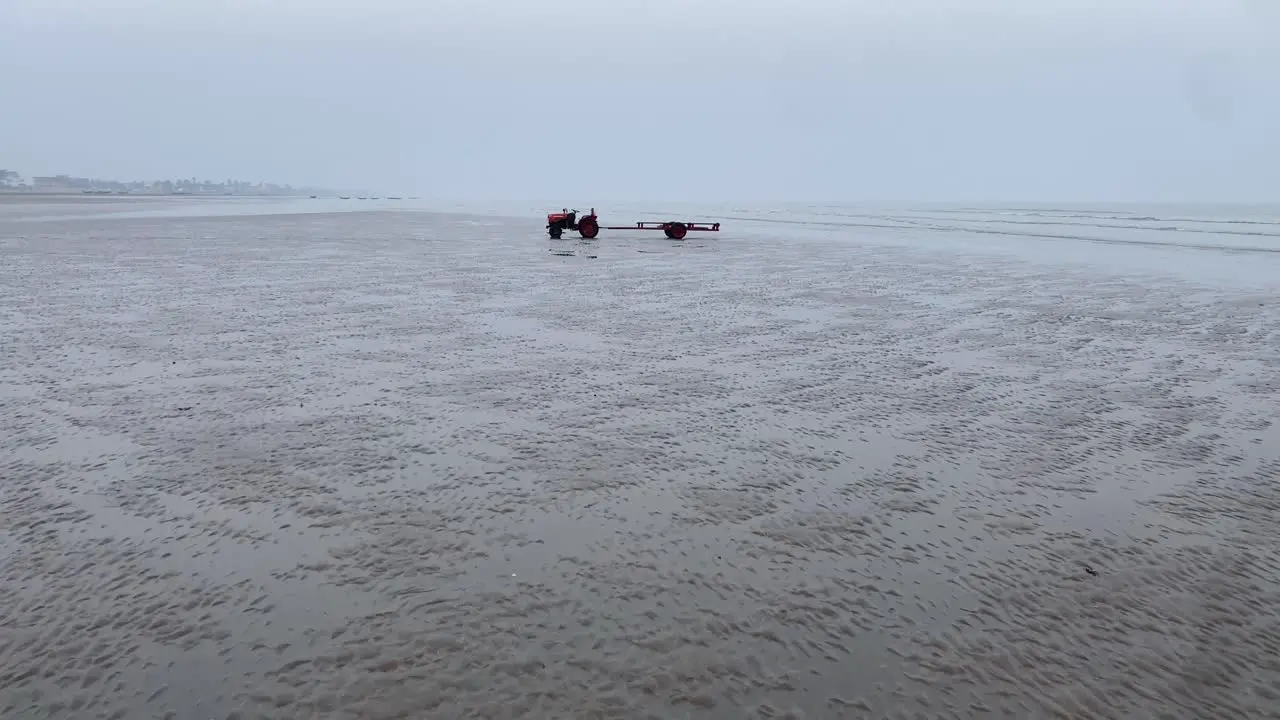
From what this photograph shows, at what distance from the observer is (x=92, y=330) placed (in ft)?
44.1

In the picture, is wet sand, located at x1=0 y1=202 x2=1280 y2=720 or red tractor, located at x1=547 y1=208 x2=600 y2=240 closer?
wet sand, located at x1=0 y1=202 x2=1280 y2=720

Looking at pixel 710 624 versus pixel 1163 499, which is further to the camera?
A: pixel 1163 499

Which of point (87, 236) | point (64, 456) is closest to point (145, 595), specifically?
point (64, 456)

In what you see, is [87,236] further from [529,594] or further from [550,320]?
[529,594]

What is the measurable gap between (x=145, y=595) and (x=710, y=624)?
3892 millimetres

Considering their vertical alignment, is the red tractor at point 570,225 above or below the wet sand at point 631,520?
above

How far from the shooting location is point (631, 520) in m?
6.42

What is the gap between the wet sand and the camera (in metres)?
4.38

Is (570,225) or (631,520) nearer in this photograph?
(631,520)

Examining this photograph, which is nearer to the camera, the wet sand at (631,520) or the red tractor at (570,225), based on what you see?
the wet sand at (631,520)

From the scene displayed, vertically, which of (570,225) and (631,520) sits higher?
(570,225)

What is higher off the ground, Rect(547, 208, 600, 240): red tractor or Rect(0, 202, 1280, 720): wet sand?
Rect(547, 208, 600, 240): red tractor

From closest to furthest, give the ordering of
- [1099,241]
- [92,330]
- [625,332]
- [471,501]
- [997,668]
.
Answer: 1. [997,668]
2. [471,501]
3. [92,330]
4. [625,332]
5. [1099,241]

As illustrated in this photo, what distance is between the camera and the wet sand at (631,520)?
4375mm
